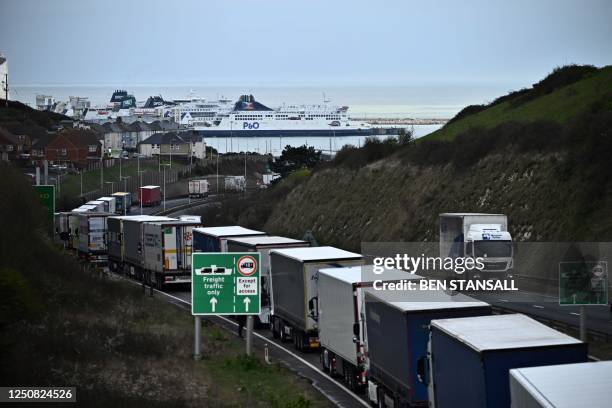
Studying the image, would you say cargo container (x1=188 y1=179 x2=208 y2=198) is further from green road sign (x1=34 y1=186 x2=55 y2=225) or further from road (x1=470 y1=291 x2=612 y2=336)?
road (x1=470 y1=291 x2=612 y2=336)

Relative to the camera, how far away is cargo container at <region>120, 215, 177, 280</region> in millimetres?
53500

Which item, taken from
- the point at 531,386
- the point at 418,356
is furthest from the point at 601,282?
the point at 531,386

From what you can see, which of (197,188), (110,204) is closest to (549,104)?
(110,204)

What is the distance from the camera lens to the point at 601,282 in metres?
30.2

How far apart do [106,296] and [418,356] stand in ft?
66.0

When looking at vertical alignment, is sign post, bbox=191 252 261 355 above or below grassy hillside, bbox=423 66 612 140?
below

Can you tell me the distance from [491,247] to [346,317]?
71.2 ft

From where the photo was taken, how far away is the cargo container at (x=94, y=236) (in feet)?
212

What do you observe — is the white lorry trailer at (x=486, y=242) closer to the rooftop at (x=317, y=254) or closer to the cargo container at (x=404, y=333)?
the rooftop at (x=317, y=254)

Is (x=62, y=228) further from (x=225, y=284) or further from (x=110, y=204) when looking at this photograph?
(x=225, y=284)

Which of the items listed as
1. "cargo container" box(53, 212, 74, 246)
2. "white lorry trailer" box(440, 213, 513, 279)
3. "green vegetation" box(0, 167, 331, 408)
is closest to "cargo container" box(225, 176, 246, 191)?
"cargo container" box(53, 212, 74, 246)

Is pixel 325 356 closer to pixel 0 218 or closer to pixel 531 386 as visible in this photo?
pixel 0 218

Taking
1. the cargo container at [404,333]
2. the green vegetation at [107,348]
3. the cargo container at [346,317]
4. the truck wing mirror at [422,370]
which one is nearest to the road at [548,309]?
the cargo container at [346,317]

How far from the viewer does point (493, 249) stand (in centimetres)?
4588
